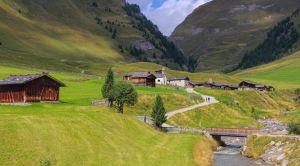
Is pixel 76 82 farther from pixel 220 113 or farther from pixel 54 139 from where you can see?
pixel 54 139

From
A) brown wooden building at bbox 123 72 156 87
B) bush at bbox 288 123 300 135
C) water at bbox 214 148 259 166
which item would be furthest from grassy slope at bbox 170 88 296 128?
bush at bbox 288 123 300 135

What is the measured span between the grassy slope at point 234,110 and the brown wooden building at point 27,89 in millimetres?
29763

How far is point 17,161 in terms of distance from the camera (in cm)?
4738

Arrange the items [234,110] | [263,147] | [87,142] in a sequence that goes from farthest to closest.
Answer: [234,110] → [263,147] → [87,142]

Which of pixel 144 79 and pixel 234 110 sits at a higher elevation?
pixel 144 79

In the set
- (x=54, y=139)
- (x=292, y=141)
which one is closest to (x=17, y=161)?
(x=54, y=139)

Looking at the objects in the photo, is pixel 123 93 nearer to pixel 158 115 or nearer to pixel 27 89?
pixel 158 115

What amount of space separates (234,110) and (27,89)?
69977 mm

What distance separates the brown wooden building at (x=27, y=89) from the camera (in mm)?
90562

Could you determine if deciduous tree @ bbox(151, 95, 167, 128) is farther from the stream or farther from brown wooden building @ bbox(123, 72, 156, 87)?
brown wooden building @ bbox(123, 72, 156, 87)

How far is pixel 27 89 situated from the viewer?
3580 inches

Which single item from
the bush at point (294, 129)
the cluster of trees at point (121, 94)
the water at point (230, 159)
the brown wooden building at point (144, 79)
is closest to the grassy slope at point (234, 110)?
the cluster of trees at point (121, 94)

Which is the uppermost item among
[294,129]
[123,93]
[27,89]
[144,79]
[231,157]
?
[144,79]

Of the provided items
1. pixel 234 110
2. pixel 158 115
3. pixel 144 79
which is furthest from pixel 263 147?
pixel 144 79
